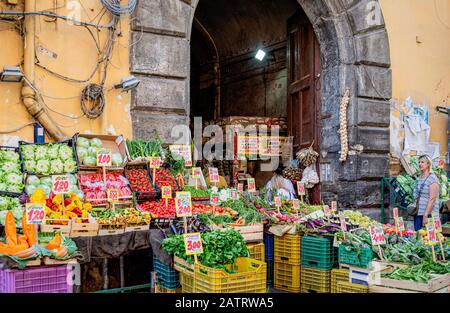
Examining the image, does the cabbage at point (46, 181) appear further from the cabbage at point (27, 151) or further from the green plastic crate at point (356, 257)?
the green plastic crate at point (356, 257)

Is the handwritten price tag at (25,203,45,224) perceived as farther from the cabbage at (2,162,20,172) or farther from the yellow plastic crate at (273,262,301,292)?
the yellow plastic crate at (273,262,301,292)

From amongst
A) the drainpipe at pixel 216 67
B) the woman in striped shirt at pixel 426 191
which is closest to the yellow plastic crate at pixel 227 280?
the woman in striped shirt at pixel 426 191

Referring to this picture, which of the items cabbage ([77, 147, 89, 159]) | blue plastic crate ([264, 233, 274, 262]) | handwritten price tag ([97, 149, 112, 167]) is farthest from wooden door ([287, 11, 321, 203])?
cabbage ([77, 147, 89, 159])

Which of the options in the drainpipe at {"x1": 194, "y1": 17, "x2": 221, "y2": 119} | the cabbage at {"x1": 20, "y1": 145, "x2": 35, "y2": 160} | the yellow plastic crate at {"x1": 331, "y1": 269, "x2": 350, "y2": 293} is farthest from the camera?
the drainpipe at {"x1": 194, "y1": 17, "x2": 221, "y2": 119}

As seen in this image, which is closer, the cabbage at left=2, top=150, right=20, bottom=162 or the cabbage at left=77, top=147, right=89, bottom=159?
the cabbage at left=2, top=150, right=20, bottom=162

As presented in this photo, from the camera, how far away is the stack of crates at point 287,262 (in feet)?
19.8

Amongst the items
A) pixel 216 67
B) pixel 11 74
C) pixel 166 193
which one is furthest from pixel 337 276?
pixel 216 67

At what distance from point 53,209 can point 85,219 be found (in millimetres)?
372

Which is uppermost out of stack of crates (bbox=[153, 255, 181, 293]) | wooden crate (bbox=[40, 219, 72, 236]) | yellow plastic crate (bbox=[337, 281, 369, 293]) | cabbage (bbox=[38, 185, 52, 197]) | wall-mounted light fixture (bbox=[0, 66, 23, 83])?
wall-mounted light fixture (bbox=[0, 66, 23, 83])

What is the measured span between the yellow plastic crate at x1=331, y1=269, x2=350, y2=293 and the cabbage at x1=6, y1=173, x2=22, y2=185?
3608 mm

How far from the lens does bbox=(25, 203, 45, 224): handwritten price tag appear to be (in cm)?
419

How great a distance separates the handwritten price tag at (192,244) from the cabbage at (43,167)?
7.77 ft

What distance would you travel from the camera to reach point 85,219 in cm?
515
